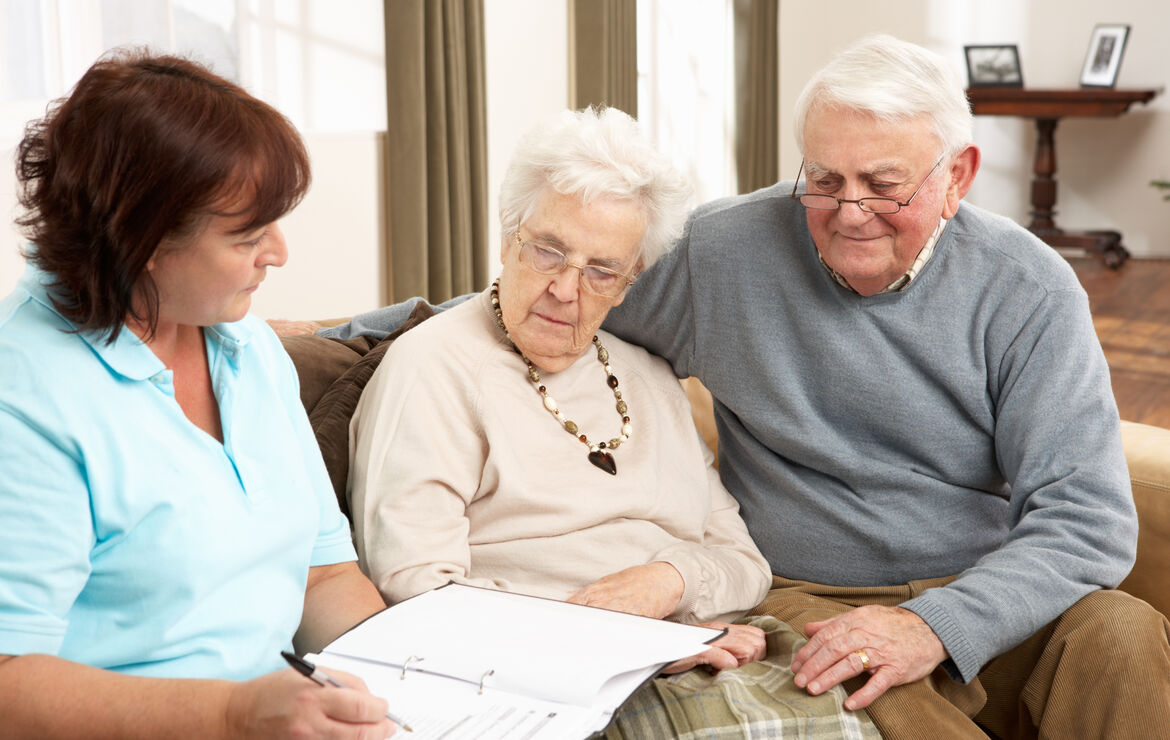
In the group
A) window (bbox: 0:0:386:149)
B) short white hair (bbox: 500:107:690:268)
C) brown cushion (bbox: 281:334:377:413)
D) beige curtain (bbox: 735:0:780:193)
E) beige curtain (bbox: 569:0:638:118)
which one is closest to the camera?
short white hair (bbox: 500:107:690:268)

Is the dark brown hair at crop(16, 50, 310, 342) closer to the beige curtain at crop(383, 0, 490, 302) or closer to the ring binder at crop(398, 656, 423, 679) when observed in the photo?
the ring binder at crop(398, 656, 423, 679)

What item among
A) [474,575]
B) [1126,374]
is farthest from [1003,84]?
[474,575]

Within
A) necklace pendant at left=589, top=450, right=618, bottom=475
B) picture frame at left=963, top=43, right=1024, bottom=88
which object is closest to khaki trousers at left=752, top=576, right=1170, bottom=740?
necklace pendant at left=589, top=450, right=618, bottom=475

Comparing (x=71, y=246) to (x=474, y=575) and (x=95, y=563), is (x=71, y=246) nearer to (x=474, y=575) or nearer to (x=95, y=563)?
(x=95, y=563)

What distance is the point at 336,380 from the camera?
1709mm

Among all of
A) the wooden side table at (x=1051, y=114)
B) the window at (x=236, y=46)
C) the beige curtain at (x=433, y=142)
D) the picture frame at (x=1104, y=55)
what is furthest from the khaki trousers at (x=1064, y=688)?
the picture frame at (x=1104, y=55)

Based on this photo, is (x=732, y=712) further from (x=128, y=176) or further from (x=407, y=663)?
(x=128, y=176)

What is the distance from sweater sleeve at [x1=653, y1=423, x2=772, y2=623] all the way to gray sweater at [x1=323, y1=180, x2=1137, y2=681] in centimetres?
6

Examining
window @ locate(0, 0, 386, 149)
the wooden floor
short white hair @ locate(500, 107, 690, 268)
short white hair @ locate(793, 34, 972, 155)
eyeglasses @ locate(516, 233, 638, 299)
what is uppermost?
window @ locate(0, 0, 386, 149)

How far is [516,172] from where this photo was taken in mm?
1574

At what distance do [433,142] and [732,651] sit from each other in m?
2.75

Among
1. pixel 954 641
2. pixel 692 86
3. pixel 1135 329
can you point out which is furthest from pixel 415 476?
pixel 692 86

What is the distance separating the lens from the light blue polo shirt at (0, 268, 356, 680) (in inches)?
37.1

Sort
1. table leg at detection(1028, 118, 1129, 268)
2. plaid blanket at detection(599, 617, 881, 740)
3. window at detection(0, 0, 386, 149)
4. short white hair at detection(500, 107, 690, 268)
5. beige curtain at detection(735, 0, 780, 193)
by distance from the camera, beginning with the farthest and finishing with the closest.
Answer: table leg at detection(1028, 118, 1129, 268), beige curtain at detection(735, 0, 780, 193), window at detection(0, 0, 386, 149), short white hair at detection(500, 107, 690, 268), plaid blanket at detection(599, 617, 881, 740)
